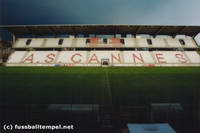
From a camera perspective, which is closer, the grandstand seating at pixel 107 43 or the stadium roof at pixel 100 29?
the stadium roof at pixel 100 29

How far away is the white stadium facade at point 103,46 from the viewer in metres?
28.4

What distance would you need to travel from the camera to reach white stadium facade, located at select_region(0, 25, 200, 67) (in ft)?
93.2

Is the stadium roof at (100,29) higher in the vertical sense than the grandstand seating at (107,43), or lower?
higher

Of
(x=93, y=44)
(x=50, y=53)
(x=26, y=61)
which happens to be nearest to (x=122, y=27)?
(x=93, y=44)

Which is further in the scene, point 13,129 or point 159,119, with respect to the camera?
point 159,119

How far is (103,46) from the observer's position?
31484mm

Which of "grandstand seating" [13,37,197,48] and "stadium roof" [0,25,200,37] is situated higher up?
"stadium roof" [0,25,200,37]

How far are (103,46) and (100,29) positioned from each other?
2805mm

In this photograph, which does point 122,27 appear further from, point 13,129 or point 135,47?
point 13,129

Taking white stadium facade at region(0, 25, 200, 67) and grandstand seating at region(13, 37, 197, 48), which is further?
grandstand seating at region(13, 37, 197, 48)

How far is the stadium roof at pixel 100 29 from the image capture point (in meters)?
31.1

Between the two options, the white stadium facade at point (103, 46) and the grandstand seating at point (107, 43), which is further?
the grandstand seating at point (107, 43)

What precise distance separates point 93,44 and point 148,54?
8599 millimetres

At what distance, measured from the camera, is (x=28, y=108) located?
461 centimetres
